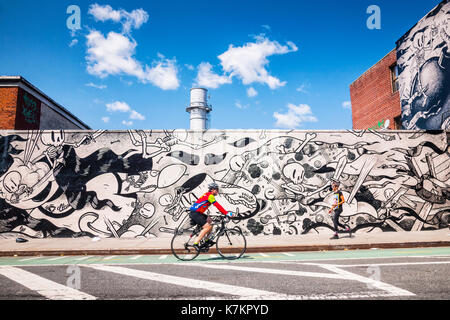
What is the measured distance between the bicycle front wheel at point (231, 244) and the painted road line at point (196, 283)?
7.52ft

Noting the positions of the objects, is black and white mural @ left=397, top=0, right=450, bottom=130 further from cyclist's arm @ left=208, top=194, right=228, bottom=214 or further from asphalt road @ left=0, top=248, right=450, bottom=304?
cyclist's arm @ left=208, top=194, right=228, bottom=214

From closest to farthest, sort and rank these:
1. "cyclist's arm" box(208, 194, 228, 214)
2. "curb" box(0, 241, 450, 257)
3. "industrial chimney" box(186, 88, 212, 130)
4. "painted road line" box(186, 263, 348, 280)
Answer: "painted road line" box(186, 263, 348, 280) < "cyclist's arm" box(208, 194, 228, 214) < "curb" box(0, 241, 450, 257) < "industrial chimney" box(186, 88, 212, 130)

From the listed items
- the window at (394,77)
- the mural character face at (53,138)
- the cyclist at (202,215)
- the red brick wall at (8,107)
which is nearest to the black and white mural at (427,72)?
the window at (394,77)

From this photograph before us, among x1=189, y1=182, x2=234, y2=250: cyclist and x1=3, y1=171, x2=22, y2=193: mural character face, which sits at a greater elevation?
x1=3, y1=171, x2=22, y2=193: mural character face

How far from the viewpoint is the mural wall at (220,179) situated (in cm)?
1170

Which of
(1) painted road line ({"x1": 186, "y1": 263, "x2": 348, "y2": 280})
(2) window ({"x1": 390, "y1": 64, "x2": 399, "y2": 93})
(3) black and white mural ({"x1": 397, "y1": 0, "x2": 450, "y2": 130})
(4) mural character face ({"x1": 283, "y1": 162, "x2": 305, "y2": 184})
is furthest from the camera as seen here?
(2) window ({"x1": 390, "y1": 64, "x2": 399, "y2": 93})

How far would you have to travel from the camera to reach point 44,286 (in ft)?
16.0

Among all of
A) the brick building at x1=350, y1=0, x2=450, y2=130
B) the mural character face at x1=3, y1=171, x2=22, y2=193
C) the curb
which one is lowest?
the curb

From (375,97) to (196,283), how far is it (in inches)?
780

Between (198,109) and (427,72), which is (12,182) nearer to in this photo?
(427,72)

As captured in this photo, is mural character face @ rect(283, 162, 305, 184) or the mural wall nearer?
the mural wall

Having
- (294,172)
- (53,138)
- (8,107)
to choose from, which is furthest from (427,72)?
(8,107)

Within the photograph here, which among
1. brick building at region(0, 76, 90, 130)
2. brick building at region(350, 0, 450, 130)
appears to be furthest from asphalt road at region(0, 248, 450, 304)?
brick building at region(350, 0, 450, 130)

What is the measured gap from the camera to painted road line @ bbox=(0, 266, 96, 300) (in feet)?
14.0
